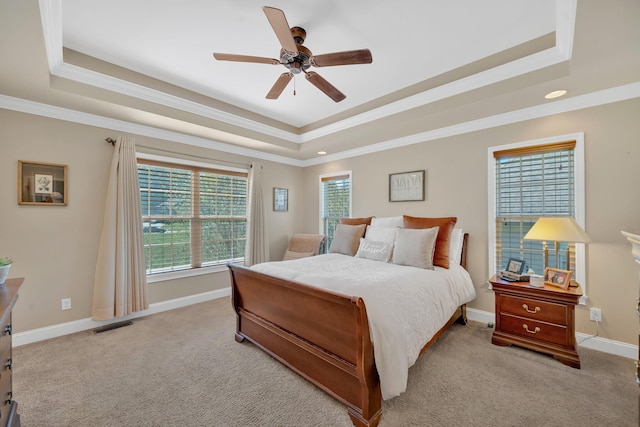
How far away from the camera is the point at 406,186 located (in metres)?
3.89

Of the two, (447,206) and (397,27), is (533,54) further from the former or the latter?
(447,206)

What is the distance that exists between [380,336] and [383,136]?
3.04 m

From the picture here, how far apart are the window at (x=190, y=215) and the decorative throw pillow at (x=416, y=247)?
2845 mm

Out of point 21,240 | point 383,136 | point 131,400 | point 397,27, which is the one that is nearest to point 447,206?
point 383,136

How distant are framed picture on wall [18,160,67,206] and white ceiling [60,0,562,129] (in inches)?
51.7

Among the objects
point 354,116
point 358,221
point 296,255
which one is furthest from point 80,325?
point 354,116

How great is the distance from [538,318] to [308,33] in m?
3.32

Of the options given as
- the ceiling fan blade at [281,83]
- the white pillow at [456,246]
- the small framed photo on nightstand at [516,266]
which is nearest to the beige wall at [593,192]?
the white pillow at [456,246]

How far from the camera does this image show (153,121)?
3.21 meters

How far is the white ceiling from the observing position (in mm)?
1928

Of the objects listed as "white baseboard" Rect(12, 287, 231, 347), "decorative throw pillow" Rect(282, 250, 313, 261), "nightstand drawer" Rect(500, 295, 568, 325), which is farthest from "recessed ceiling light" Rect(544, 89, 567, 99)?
"white baseboard" Rect(12, 287, 231, 347)

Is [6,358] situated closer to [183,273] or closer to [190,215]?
[183,273]

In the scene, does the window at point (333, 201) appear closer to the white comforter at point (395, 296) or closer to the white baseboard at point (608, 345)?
the white comforter at point (395, 296)

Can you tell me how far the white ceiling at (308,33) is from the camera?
193 centimetres
